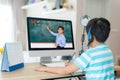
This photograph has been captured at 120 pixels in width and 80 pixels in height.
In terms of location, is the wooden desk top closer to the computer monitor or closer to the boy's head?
the computer monitor

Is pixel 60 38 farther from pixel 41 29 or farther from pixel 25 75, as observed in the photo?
pixel 25 75

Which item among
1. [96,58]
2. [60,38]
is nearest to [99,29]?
[96,58]

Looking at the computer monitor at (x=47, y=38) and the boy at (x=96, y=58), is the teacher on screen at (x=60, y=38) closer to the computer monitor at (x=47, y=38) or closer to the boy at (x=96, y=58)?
the computer monitor at (x=47, y=38)

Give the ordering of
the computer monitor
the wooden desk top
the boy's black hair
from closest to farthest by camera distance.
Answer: the wooden desk top, the boy's black hair, the computer monitor

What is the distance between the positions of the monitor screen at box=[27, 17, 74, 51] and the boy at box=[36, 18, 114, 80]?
41 cm

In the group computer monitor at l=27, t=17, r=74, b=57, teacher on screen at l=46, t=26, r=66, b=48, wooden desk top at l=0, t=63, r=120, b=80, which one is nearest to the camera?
wooden desk top at l=0, t=63, r=120, b=80

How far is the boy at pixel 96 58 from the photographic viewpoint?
138 cm

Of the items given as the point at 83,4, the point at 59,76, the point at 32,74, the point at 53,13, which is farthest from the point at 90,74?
the point at 53,13

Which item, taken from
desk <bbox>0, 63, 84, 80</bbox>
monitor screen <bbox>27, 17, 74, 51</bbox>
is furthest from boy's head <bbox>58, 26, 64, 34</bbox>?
desk <bbox>0, 63, 84, 80</bbox>

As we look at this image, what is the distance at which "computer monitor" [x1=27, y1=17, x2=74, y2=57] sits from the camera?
179cm

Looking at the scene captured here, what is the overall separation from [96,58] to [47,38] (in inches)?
25.5

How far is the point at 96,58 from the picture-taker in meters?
1.38

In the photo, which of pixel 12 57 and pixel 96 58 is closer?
pixel 96 58

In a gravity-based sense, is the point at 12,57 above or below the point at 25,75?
above
